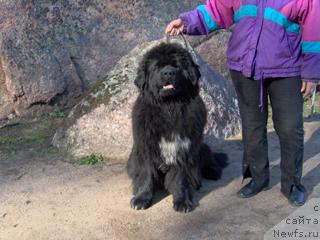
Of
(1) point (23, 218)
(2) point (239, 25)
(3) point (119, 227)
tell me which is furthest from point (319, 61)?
(1) point (23, 218)

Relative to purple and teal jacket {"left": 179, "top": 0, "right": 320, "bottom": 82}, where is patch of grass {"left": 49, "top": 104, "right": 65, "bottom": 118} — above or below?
below

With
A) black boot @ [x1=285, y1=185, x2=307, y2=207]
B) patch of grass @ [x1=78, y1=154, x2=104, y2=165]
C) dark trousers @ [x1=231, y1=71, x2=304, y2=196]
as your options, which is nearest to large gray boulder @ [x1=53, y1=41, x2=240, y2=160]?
patch of grass @ [x1=78, y1=154, x2=104, y2=165]

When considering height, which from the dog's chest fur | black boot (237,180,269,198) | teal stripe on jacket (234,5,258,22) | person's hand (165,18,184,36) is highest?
teal stripe on jacket (234,5,258,22)

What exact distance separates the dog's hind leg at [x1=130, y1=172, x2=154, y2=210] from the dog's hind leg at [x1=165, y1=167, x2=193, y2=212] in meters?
0.16

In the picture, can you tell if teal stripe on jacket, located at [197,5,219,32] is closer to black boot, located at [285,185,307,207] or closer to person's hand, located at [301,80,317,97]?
person's hand, located at [301,80,317,97]

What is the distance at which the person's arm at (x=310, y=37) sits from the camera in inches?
142

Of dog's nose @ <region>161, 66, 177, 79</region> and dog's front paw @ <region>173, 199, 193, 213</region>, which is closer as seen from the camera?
→ dog's nose @ <region>161, 66, 177, 79</region>

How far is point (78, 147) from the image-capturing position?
556cm

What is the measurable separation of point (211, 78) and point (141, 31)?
56.9 inches

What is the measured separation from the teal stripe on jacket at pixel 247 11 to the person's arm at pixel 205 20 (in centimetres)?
14

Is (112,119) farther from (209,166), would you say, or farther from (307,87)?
(307,87)

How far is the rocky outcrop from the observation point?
6465 mm

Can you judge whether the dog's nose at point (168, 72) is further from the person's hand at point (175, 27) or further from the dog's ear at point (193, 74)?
the person's hand at point (175, 27)

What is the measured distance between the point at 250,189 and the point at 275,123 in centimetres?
67
